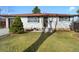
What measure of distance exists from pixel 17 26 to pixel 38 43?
1.11 ft

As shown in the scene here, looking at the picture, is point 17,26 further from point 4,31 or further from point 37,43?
point 37,43

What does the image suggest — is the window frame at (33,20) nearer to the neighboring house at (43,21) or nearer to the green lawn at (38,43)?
the neighboring house at (43,21)

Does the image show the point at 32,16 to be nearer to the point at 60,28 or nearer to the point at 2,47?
the point at 60,28

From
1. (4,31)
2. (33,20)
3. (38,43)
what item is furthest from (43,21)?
(4,31)

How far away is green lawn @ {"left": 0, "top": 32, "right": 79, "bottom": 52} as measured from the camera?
65.9 inches

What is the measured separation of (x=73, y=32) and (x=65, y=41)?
155 mm

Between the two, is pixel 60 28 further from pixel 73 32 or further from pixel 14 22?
pixel 14 22

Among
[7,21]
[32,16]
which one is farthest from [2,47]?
[32,16]

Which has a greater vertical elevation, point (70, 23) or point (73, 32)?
point (70, 23)

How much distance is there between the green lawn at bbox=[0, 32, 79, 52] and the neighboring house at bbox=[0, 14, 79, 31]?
9 centimetres

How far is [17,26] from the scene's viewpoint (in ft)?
5.45

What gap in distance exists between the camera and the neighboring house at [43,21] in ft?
5.49

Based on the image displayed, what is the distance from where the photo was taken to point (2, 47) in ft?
5.50
